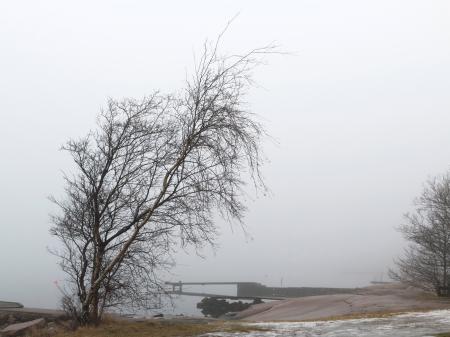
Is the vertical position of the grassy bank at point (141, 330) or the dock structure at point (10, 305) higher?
Result: the dock structure at point (10, 305)

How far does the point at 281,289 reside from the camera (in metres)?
56.2

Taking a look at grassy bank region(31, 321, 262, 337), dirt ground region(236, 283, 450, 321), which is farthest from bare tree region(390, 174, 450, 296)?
grassy bank region(31, 321, 262, 337)

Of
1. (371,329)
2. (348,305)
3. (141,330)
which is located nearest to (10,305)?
(348,305)

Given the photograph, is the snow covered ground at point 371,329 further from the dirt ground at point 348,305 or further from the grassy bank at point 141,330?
the dirt ground at point 348,305

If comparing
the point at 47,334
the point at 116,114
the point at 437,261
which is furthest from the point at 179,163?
the point at 437,261

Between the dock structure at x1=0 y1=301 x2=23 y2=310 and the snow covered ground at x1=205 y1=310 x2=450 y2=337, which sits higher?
the dock structure at x1=0 y1=301 x2=23 y2=310

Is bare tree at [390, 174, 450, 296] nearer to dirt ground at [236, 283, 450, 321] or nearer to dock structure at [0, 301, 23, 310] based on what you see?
dirt ground at [236, 283, 450, 321]

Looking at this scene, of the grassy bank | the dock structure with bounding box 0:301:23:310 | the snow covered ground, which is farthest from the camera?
the dock structure with bounding box 0:301:23:310

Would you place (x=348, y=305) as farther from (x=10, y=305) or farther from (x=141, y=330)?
(x=10, y=305)

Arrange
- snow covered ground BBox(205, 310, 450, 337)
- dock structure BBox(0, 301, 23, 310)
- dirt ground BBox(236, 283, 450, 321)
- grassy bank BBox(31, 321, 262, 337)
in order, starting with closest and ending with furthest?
snow covered ground BBox(205, 310, 450, 337) < grassy bank BBox(31, 321, 262, 337) < dirt ground BBox(236, 283, 450, 321) < dock structure BBox(0, 301, 23, 310)

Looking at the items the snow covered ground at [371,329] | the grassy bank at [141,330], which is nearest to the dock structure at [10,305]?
the grassy bank at [141,330]

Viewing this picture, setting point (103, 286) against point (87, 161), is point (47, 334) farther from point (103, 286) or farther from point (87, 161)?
point (87, 161)

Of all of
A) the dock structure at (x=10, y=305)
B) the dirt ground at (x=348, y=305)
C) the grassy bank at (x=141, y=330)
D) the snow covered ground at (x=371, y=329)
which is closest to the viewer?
the snow covered ground at (x=371, y=329)

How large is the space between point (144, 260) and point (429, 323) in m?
6.68
